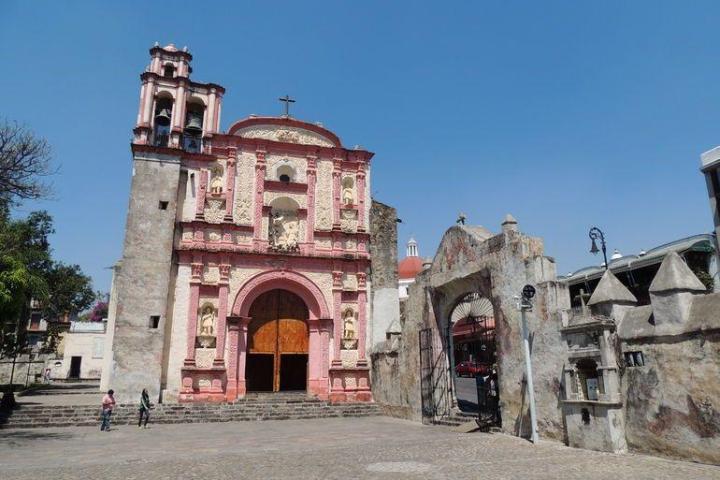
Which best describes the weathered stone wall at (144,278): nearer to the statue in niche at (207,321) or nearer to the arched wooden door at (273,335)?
the statue in niche at (207,321)

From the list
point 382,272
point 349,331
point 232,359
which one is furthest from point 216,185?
point 349,331

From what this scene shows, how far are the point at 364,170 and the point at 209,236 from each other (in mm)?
7443

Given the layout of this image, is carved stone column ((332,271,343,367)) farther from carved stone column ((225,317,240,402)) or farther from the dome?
the dome

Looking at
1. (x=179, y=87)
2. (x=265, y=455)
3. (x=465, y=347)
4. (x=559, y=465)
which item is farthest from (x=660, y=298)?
(x=465, y=347)

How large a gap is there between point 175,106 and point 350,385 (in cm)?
1369

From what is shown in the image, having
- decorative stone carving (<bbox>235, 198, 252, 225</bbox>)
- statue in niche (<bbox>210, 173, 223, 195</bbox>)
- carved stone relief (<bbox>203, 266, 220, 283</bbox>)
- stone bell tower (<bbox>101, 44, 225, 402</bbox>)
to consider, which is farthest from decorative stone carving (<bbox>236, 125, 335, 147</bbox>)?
carved stone relief (<bbox>203, 266, 220, 283</bbox>)

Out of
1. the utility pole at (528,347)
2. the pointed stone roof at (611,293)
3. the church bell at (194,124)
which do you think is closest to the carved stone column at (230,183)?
the church bell at (194,124)

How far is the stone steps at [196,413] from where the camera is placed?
50.6 ft

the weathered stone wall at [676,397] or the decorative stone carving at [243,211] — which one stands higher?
the decorative stone carving at [243,211]

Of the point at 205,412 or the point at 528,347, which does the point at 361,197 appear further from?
the point at 528,347

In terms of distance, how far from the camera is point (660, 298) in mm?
8898

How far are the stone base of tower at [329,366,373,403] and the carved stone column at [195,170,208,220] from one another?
8.08m

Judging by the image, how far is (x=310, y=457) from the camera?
957cm

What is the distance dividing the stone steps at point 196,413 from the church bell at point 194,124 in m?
11.3
